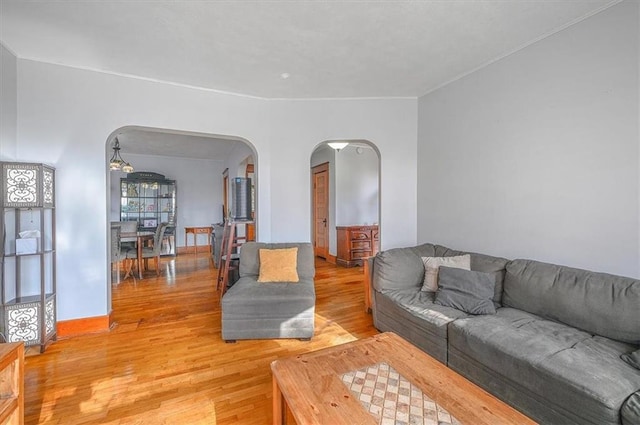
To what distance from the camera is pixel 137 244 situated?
4938mm

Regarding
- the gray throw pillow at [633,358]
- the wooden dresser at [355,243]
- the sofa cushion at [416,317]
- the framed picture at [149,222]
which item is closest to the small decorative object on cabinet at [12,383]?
the sofa cushion at [416,317]

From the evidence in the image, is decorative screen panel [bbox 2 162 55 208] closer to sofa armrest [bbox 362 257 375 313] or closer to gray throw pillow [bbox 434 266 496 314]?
sofa armrest [bbox 362 257 375 313]

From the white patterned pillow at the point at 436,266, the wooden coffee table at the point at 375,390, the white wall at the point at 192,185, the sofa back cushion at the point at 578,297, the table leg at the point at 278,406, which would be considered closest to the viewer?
the wooden coffee table at the point at 375,390

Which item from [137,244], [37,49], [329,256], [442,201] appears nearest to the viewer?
[37,49]

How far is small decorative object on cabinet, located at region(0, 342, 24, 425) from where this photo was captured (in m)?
1.31

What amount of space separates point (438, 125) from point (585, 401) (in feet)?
9.55

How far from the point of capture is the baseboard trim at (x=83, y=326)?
9.15 ft

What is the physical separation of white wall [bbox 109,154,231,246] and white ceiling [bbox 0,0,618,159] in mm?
5233

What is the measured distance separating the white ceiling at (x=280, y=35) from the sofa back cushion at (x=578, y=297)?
1.91m

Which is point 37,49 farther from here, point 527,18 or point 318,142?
point 527,18

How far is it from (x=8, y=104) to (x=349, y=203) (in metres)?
4.94

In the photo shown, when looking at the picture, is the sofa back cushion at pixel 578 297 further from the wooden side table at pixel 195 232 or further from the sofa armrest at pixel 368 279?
the wooden side table at pixel 195 232

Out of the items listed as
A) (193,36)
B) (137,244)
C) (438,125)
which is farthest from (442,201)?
(137,244)

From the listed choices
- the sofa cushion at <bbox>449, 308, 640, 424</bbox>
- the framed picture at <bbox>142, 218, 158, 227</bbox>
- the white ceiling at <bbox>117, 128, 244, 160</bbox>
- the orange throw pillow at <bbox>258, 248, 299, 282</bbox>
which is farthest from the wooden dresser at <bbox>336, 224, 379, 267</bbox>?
the framed picture at <bbox>142, 218, 158, 227</bbox>
